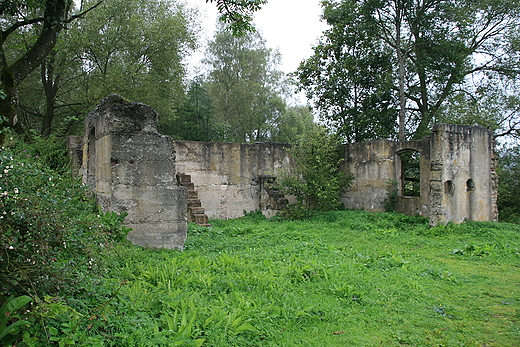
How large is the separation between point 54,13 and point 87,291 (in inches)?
189

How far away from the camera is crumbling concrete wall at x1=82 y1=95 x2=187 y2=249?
22.9ft

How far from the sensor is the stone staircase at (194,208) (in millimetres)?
11170

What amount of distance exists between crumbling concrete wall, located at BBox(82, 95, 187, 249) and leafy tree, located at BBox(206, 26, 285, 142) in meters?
22.7

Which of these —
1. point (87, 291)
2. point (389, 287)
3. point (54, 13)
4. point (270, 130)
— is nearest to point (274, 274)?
point (389, 287)

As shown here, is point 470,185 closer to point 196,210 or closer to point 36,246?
point 196,210

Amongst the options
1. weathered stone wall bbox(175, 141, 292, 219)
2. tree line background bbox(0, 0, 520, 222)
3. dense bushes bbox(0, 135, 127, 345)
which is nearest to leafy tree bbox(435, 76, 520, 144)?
tree line background bbox(0, 0, 520, 222)

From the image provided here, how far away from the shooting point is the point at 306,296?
202 inches

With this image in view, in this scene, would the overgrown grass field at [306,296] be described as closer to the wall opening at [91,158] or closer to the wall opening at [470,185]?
the wall opening at [91,158]

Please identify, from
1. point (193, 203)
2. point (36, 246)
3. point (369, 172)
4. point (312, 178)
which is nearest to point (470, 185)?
point (369, 172)

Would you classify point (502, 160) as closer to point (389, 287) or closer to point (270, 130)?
point (389, 287)

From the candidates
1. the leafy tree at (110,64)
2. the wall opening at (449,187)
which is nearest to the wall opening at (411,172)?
the wall opening at (449,187)

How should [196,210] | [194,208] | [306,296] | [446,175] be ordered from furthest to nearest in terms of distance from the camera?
[194,208] → [196,210] → [446,175] → [306,296]

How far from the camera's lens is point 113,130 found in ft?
22.9

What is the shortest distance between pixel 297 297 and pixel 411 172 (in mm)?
14123
